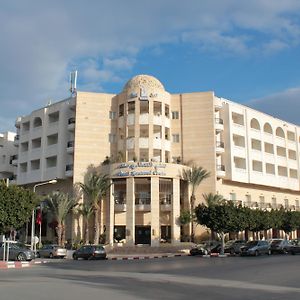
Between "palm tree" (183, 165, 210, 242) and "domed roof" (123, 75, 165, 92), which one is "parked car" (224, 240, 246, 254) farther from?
"domed roof" (123, 75, 165, 92)

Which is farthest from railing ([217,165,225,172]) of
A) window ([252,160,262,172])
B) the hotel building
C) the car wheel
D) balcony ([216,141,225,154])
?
the car wheel

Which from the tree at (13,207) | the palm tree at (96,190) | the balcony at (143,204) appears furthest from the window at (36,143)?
the tree at (13,207)

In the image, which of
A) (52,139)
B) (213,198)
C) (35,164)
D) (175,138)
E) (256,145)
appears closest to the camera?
(213,198)

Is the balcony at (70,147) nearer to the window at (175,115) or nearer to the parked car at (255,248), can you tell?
the window at (175,115)

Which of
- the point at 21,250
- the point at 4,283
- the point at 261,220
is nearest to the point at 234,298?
the point at 4,283

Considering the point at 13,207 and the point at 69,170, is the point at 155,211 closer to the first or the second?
the point at 69,170

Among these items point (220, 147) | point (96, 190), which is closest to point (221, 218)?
point (96, 190)

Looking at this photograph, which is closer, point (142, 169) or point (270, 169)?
point (142, 169)

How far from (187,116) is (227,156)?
295 inches

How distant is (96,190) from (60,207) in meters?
4.64

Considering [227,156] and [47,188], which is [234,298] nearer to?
[227,156]

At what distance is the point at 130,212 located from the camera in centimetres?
5391

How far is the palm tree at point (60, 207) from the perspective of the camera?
5431cm

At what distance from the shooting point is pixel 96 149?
59969mm
